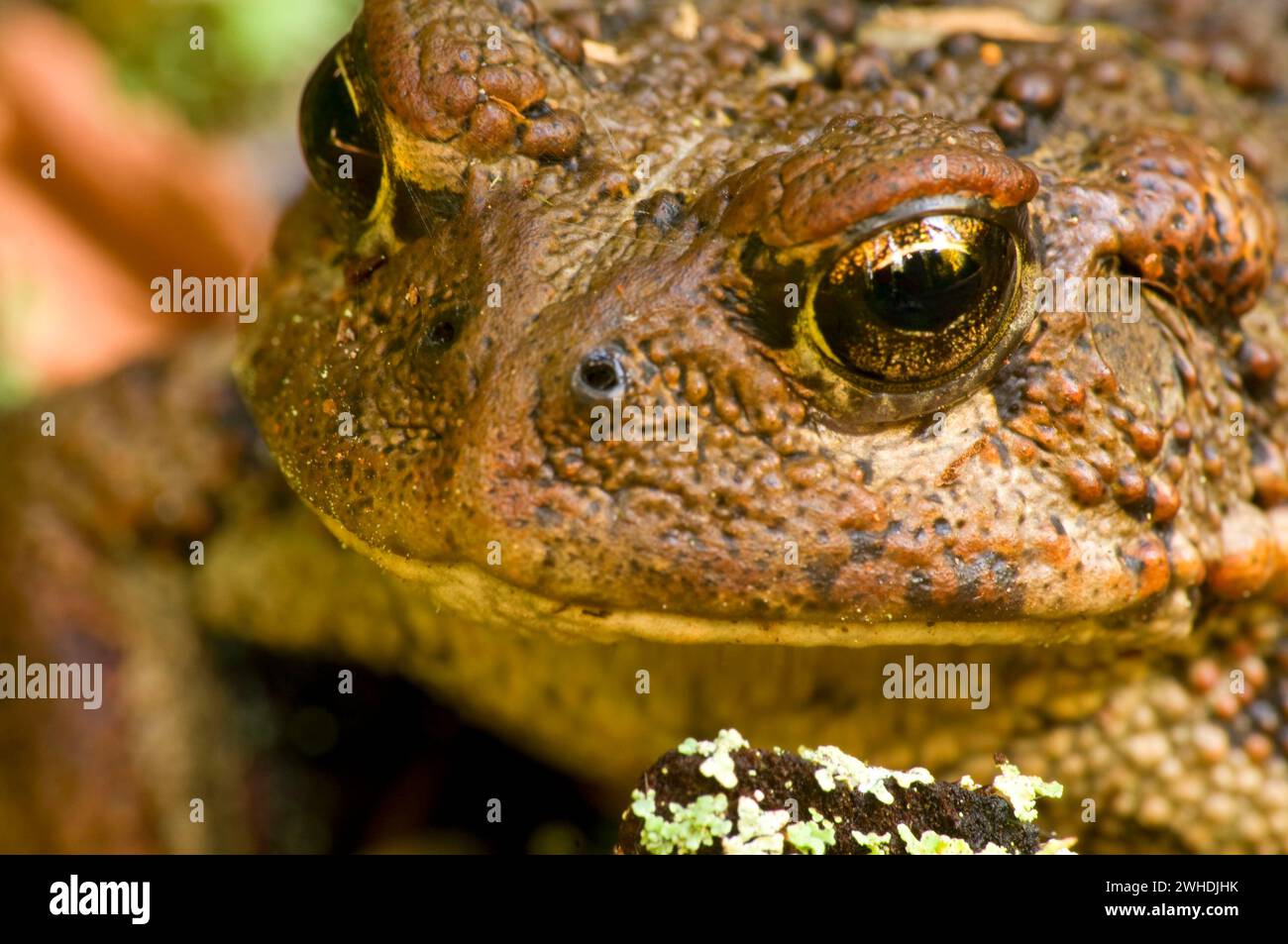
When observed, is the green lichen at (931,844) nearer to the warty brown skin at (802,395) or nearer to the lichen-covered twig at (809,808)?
the lichen-covered twig at (809,808)

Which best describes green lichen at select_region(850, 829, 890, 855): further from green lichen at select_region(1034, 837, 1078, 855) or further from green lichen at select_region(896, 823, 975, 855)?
green lichen at select_region(1034, 837, 1078, 855)

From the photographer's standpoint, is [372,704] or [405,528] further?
[372,704]

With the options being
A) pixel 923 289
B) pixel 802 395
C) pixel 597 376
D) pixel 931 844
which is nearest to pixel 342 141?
pixel 597 376

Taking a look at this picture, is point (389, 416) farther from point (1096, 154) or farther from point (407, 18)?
point (1096, 154)

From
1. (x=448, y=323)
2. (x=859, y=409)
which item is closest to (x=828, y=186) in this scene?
(x=859, y=409)

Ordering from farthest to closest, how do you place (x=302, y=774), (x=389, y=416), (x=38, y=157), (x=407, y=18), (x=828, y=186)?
(x=38, y=157)
(x=302, y=774)
(x=407, y=18)
(x=389, y=416)
(x=828, y=186)

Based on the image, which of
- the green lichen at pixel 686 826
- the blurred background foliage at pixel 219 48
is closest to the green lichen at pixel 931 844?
the green lichen at pixel 686 826
